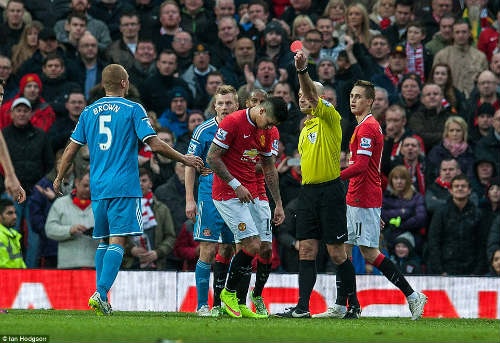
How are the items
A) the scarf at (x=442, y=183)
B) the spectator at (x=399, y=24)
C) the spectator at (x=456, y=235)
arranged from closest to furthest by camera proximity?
the spectator at (x=456, y=235) < the scarf at (x=442, y=183) < the spectator at (x=399, y=24)

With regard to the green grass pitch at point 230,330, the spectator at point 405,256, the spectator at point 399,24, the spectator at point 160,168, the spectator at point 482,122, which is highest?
the spectator at point 399,24

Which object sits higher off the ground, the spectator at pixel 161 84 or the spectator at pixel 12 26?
the spectator at pixel 12 26

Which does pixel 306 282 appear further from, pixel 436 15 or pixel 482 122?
pixel 436 15

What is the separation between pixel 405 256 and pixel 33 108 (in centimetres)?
675

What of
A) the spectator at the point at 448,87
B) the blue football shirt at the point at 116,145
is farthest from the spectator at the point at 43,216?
the spectator at the point at 448,87

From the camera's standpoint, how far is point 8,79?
18.7 meters

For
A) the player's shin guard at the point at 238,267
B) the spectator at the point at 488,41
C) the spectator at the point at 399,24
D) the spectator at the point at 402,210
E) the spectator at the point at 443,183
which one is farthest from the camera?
the spectator at the point at 399,24

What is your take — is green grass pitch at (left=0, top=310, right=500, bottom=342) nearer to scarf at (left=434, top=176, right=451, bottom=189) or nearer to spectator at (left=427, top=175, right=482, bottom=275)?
spectator at (left=427, top=175, right=482, bottom=275)

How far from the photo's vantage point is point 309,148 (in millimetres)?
12219

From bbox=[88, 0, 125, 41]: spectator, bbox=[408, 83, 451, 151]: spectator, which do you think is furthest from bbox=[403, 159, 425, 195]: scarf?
bbox=[88, 0, 125, 41]: spectator

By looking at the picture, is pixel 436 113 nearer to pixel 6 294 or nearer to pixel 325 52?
pixel 325 52

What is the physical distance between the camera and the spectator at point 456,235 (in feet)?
51.4

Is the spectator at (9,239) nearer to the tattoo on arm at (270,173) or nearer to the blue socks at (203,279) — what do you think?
the blue socks at (203,279)

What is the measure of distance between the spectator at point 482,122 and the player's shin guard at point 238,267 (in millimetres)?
7247
